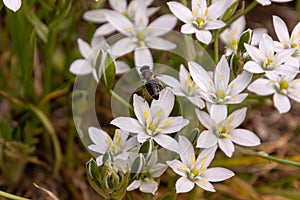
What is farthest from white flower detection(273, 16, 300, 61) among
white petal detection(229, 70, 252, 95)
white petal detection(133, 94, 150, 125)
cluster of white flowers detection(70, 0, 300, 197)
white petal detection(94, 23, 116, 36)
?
white petal detection(94, 23, 116, 36)

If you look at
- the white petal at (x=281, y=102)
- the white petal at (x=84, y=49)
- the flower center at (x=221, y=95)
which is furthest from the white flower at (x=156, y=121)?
the white petal at (x=84, y=49)

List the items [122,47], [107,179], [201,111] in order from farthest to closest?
[122,47], [201,111], [107,179]

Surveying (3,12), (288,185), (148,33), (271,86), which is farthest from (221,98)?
(3,12)

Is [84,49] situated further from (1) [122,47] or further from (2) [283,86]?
(2) [283,86]

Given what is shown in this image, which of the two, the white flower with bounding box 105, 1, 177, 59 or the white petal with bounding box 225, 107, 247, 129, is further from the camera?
the white flower with bounding box 105, 1, 177, 59

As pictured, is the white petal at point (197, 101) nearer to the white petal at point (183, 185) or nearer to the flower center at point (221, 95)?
the flower center at point (221, 95)

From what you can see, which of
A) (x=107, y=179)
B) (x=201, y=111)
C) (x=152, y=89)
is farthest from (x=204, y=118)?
(x=107, y=179)

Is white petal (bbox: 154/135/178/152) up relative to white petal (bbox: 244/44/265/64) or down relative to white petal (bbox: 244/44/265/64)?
down

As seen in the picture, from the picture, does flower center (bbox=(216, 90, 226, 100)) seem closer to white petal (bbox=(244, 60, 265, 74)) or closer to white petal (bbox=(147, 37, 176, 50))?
white petal (bbox=(244, 60, 265, 74))
